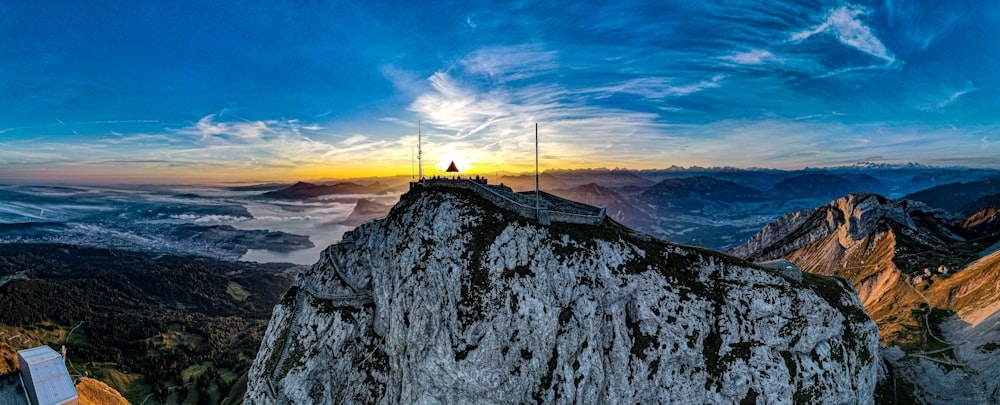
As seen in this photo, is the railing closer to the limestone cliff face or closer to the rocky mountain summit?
the limestone cliff face

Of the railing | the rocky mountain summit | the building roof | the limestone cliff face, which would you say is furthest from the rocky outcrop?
the building roof

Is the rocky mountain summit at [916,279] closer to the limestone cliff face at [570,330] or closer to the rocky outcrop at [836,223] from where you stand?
the rocky outcrop at [836,223]

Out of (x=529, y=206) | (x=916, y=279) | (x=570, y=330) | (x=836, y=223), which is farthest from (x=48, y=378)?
(x=836, y=223)

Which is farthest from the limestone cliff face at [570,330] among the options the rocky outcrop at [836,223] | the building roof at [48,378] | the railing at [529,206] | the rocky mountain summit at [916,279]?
the rocky outcrop at [836,223]

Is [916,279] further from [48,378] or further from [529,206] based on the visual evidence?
[48,378]

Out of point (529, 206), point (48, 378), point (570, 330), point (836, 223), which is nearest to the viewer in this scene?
point (570, 330)

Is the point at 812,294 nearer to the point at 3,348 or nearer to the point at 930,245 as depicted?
the point at 930,245
